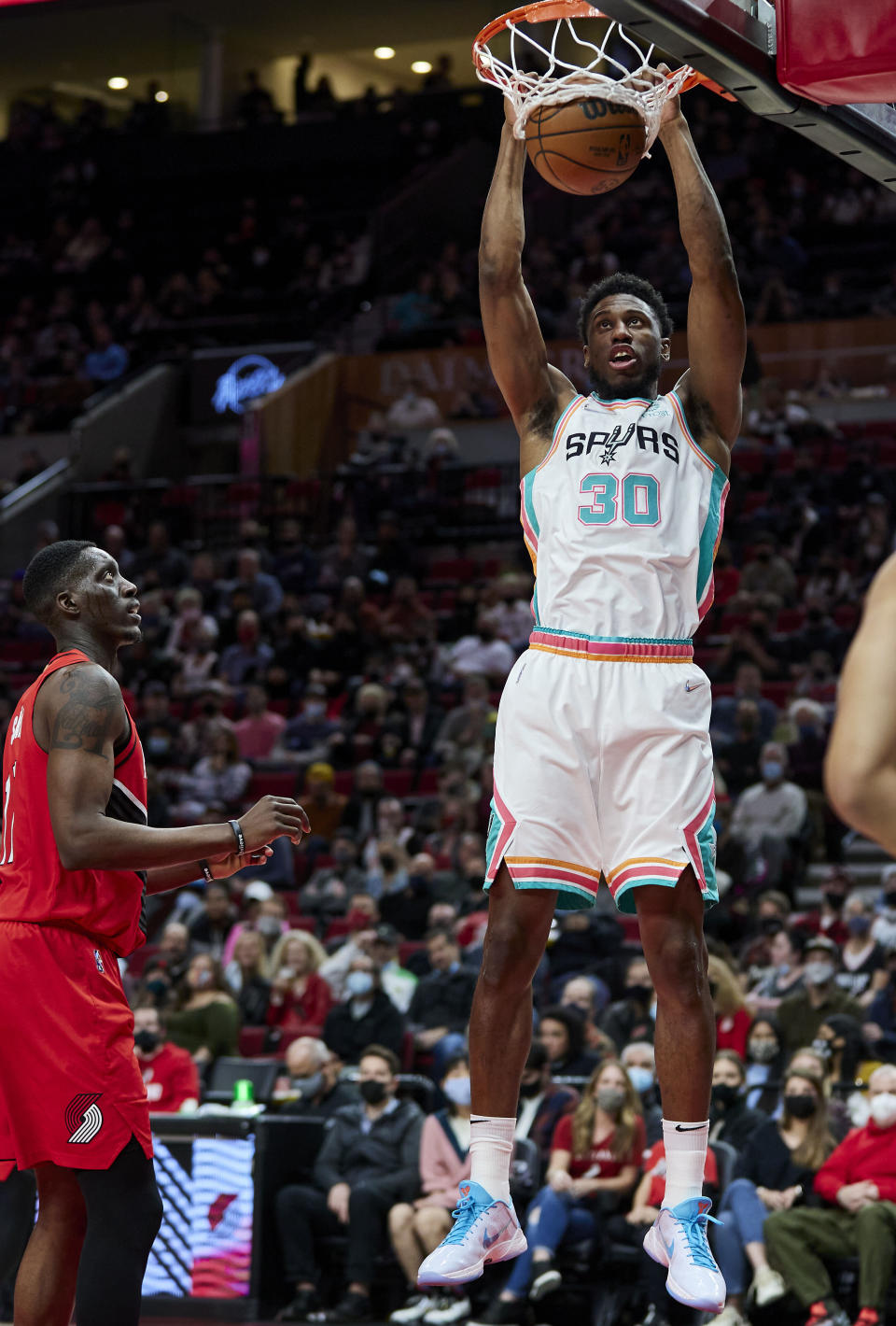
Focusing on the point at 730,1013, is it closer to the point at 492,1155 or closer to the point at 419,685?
the point at 419,685

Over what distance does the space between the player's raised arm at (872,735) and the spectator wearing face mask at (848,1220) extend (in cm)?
686

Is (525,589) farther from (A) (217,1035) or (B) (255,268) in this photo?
(B) (255,268)

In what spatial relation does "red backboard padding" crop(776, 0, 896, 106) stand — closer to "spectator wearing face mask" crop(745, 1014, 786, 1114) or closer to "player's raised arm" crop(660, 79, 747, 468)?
"player's raised arm" crop(660, 79, 747, 468)

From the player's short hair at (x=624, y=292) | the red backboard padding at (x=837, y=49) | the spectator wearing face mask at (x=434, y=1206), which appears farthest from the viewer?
the spectator wearing face mask at (x=434, y=1206)

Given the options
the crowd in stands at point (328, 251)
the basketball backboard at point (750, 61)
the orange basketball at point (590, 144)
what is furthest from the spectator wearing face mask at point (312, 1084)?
the crowd in stands at point (328, 251)

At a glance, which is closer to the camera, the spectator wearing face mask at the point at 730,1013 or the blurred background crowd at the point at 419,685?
the blurred background crowd at the point at 419,685

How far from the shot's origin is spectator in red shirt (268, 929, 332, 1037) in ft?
38.0

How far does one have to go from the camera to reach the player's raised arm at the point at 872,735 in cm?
221

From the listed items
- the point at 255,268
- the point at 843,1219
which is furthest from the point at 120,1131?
the point at 255,268

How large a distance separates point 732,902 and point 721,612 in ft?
15.4

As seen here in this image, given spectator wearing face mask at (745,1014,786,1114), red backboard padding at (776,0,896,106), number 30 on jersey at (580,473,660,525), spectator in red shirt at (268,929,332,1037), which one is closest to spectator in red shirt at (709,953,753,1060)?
spectator wearing face mask at (745,1014,786,1114)

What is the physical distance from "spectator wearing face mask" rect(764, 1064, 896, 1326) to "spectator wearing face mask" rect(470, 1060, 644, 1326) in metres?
0.83

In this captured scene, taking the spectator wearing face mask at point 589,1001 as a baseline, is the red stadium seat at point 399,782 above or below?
above

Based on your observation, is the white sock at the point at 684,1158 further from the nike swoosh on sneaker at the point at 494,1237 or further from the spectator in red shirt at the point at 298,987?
the spectator in red shirt at the point at 298,987
